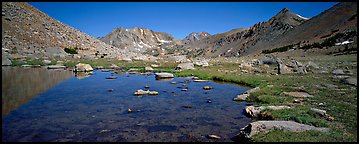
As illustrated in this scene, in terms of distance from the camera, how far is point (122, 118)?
46.8 ft

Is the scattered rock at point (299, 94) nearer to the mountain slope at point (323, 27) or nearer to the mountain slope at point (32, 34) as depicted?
the mountain slope at point (32, 34)

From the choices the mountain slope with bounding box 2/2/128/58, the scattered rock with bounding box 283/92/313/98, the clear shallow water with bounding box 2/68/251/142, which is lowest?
the clear shallow water with bounding box 2/68/251/142

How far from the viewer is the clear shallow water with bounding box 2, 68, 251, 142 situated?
11.4 metres

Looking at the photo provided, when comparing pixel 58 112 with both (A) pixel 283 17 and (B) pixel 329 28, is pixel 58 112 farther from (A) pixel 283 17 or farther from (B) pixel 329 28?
(A) pixel 283 17

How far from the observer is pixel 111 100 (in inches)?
763

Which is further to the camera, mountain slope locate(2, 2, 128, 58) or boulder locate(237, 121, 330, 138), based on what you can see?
mountain slope locate(2, 2, 128, 58)

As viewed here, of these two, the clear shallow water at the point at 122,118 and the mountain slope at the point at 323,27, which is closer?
the clear shallow water at the point at 122,118

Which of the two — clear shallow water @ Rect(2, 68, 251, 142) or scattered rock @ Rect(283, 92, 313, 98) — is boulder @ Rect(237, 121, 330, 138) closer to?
clear shallow water @ Rect(2, 68, 251, 142)

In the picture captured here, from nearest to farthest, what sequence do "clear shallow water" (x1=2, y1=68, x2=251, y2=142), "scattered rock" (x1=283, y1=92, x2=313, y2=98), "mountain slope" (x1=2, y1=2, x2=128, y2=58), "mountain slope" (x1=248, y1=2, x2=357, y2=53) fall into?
"clear shallow water" (x1=2, y1=68, x2=251, y2=142), "scattered rock" (x1=283, y1=92, x2=313, y2=98), "mountain slope" (x1=2, y1=2, x2=128, y2=58), "mountain slope" (x1=248, y1=2, x2=357, y2=53)

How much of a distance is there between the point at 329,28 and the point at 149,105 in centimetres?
11090

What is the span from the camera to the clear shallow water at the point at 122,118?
11422mm

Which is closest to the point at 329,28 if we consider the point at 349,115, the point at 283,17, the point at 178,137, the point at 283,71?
the point at 283,17

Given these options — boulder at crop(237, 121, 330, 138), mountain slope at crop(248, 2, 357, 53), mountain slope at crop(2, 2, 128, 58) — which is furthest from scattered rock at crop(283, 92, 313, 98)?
mountain slope at crop(248, 2, 357, 53)

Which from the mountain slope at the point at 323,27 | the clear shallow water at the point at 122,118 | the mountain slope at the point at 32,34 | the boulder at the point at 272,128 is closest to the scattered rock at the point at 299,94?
the clear shallow water at the point at 122,118
